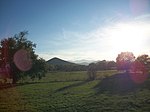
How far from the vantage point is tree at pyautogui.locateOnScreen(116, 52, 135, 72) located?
246 feet

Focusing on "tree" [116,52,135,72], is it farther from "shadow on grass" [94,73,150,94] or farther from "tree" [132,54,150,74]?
"shadow on grass" [94,73,150,94]

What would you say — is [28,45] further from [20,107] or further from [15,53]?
[20,107]

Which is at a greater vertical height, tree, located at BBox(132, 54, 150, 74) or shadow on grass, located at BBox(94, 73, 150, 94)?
tree, located at BBox(132, 54, 150, 74)

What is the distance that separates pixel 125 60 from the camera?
80375 millimetres

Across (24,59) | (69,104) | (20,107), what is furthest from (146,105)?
(24,59)

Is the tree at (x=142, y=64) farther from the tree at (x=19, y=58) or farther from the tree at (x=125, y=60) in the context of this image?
the tree at (x=19, y=58)

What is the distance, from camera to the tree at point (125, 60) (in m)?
74.9

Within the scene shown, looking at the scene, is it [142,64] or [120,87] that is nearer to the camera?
[120,87]

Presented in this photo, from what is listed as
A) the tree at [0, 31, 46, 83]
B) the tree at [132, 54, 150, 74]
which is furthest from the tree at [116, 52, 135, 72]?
the tree at [0, 31, 46, 83]

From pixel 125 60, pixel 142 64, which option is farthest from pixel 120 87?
pixel 125 60

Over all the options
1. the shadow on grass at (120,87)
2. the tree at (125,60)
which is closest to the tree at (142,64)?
the tree at (125,60)

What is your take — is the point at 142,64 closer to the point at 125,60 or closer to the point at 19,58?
the point at 125,60

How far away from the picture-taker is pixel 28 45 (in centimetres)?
6475

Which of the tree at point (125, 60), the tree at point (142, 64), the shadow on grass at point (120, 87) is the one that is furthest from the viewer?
the tree at point (125, 60)
